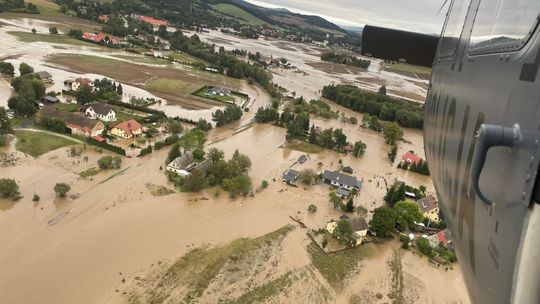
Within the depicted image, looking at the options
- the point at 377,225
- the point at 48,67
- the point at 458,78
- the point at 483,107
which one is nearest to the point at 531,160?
the point at 483,107

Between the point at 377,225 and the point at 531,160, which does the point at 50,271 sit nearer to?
the point at 377,225

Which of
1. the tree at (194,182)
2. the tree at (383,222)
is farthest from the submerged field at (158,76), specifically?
the tree at (383,222)

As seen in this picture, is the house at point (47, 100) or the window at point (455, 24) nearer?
the window at point (455, 24)

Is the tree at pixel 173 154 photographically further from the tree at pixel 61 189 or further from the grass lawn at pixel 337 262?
the grass lawn at pixel 337 262

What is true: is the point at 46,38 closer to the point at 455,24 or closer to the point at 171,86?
the point at 171,86

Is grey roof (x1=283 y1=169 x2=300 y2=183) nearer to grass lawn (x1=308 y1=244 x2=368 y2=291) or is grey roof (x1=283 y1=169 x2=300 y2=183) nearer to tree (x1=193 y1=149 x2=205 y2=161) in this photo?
tree (x1=193 y1=149 x2=205 y2=161)

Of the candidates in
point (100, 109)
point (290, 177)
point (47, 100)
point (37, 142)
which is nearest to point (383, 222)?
point (290, 177)

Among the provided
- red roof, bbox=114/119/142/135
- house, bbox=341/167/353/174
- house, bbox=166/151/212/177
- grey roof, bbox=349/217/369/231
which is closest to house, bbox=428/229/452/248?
grey roof, bbox=349/217/369/231
